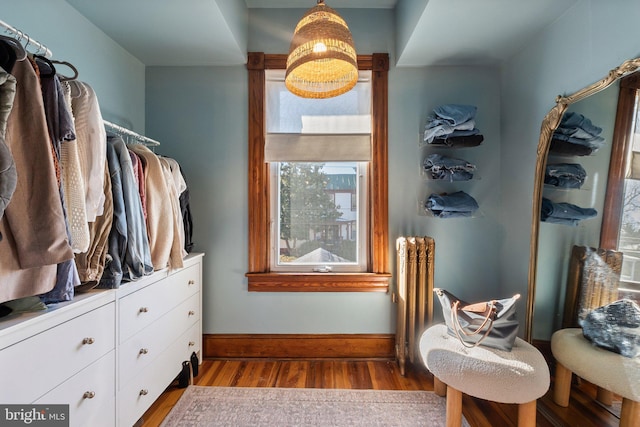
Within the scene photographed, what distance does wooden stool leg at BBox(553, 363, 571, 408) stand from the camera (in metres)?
1.37

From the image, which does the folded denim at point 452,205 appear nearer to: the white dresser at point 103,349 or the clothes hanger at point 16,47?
the white dresser at point 103,349

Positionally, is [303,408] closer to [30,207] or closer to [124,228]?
[124,228]

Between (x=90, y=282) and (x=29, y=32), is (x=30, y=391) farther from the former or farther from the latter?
(x=29, y=32)

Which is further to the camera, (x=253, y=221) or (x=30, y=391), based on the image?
(x=253, y=221)

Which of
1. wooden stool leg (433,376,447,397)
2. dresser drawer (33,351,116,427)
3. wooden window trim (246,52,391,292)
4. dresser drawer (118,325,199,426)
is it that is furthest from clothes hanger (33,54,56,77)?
wooden stool leg (433,376,447,397)

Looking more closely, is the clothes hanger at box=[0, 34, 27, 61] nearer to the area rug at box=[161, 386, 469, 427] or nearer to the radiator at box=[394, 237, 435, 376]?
the area rug at box=[161, 386, 469, 427]

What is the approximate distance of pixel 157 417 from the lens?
4.98ft

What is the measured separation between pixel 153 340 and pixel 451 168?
2091 mm

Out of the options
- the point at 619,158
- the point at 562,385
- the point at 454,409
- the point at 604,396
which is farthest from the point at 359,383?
the point at 619,158

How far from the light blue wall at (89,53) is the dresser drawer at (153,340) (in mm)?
1303

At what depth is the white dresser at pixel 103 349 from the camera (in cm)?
86

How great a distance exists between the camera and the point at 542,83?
1.70m

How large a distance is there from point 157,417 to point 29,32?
6.68 feet

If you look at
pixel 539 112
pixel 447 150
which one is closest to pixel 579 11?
pixel 539 112
